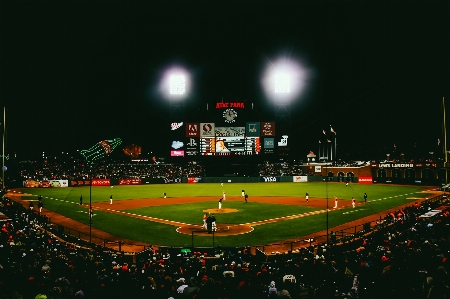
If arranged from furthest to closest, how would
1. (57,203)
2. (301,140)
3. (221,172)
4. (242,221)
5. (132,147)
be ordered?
1. (132,147)
2. (301,140)
3. (221,172)
4. (57,203)
5. (242,221)

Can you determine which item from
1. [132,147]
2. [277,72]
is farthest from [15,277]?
[132,147]

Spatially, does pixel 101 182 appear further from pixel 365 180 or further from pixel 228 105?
pixel 365 180

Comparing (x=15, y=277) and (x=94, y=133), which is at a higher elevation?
(x=94, y=133)

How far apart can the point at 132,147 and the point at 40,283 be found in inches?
5103

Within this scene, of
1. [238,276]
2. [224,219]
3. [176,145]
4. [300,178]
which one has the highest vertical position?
[176,145]

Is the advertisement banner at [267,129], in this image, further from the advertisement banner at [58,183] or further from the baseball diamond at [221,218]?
the advertisement banner at [58,183]

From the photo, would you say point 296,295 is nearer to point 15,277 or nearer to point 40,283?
point 40,283

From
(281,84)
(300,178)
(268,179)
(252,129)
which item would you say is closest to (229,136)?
(252,129)

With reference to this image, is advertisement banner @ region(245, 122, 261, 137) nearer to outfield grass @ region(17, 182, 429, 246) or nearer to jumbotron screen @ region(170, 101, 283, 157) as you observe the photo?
jumbotron screen @ region(170, 101, 283, 157)

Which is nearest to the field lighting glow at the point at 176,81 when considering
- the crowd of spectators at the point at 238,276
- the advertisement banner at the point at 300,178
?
the advertisement banner at the point at 300,178

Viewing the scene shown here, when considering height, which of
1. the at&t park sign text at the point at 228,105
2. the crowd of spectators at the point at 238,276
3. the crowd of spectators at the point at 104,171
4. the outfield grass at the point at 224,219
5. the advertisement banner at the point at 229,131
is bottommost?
the outfield grass at the point at 224,219

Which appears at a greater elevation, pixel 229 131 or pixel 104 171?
pixel 229 131

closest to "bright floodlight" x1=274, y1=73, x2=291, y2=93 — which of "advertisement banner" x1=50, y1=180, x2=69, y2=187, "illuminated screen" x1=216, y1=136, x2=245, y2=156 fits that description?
"illuminated screen" x1=216, y1=136, x2=245, y2=156

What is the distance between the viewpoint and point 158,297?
27.8 feet
